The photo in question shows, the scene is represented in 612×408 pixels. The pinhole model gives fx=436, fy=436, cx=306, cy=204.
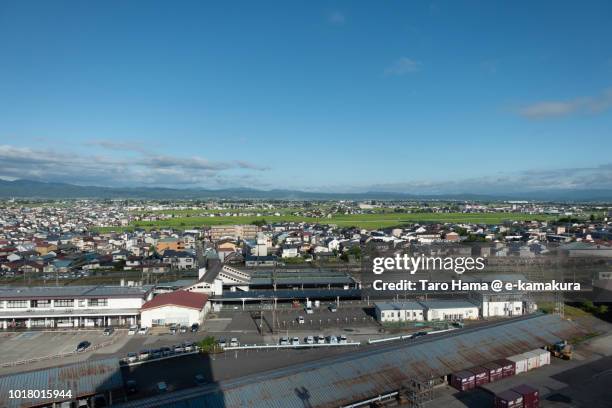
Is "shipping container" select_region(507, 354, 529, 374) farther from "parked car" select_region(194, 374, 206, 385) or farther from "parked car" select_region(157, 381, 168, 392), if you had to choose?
"parked car" select_region(157, 381, 168, 392)

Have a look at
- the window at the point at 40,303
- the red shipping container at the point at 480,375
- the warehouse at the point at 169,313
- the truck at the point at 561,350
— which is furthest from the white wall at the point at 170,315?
the truck at the point at 561,350

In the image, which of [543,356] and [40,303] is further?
[40,303]

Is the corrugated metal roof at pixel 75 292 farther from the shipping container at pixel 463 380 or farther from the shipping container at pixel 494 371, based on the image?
the shipping container at pixel 494 371

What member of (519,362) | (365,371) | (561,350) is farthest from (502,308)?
(365,371)

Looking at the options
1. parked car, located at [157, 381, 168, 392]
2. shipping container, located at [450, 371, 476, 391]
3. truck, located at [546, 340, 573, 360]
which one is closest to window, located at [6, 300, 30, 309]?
parked car, located at [157, 381, 168, 392]

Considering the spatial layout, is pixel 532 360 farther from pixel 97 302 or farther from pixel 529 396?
pixel 97 302

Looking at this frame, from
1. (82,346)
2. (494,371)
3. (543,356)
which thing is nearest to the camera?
(494,371)
